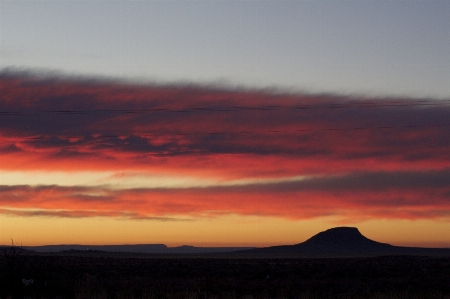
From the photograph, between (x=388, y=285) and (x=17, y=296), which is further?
(x=388, y=285)

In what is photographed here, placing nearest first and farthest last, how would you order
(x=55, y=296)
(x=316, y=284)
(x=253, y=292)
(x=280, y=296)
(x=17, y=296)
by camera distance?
1. (x=17, y=296)
2. (x=55, y=296)
3. (x=280, y=296)
4. (x=253, y=292)
5. (x=316, y=284)

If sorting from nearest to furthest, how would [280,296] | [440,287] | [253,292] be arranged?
[280,296] < [253,292] < [440,287]

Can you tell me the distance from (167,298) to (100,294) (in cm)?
380

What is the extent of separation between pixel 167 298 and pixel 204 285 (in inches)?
351

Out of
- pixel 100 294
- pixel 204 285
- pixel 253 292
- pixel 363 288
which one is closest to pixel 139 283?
pixel 204 285

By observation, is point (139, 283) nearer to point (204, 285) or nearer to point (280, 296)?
point (204, 285)

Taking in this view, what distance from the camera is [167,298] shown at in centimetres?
3158

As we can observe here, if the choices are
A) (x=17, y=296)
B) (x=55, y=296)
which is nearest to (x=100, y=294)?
(x=55, y=296)

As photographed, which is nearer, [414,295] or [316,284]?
[414,295]

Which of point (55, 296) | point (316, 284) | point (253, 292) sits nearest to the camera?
point (55, 296)

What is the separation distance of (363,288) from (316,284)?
17.5ft

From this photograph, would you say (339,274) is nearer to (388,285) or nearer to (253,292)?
(388,285)

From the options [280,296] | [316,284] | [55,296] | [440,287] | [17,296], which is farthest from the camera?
[316,284]

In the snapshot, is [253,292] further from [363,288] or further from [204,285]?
[363,288]
